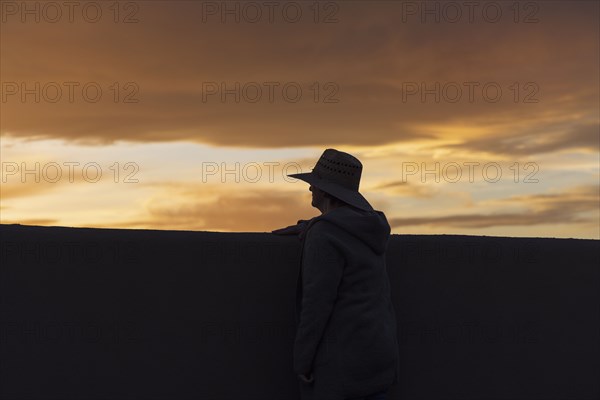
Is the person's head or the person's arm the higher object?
the person's head

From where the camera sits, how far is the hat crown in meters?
4.82

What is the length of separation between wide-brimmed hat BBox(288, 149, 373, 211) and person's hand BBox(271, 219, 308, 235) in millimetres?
574

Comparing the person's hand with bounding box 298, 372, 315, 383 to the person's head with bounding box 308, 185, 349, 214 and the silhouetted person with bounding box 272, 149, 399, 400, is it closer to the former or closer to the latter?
the silhouetted person with bounding box 272, 149, 399, 400

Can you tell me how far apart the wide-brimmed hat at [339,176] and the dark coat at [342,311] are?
0.08 meters

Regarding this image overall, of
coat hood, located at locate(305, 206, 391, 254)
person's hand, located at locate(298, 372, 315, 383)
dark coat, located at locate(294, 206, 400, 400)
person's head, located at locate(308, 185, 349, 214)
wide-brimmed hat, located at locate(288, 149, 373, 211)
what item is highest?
wide-brimmed hat, located at locate(288, 149, 373, 211)

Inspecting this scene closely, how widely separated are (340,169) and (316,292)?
68 cm

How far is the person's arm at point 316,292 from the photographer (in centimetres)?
455

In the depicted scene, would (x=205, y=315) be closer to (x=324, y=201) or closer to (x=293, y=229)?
(x=293, y=229)

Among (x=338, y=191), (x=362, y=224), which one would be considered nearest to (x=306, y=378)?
(x=362, y=224)

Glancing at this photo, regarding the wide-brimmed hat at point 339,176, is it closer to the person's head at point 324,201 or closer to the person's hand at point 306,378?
the person's head at point 324,201

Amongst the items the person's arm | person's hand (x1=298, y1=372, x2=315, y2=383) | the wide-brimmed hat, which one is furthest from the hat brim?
person's hand (x1=298, y1=372, x2=315, y2=383)

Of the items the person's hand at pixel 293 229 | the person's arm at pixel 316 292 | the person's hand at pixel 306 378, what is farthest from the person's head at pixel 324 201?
the person's hand at pixel 306 378

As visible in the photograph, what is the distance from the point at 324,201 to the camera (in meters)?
4.83

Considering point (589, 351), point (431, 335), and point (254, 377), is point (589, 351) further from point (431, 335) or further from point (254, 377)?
point (254, 377)
